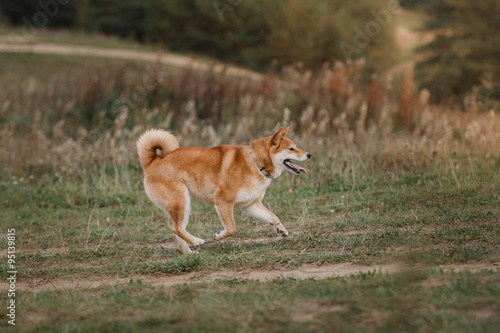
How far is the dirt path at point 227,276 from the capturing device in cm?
527

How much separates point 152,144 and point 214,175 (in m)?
0.94

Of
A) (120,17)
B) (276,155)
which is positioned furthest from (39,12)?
(276,155)

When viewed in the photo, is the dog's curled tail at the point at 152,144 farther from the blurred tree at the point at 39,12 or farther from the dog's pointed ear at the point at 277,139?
the blurred tree at the point at 39,12

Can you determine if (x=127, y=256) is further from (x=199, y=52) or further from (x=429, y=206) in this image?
(x=199, y=52)

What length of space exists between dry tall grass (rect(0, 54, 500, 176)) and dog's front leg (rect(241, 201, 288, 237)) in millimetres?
4244

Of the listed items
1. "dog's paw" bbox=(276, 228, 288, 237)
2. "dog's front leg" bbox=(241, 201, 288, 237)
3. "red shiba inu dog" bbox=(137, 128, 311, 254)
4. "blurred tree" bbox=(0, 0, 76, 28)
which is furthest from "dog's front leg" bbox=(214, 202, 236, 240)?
"blurred tree" bbox=(0, 0, 76, 28)

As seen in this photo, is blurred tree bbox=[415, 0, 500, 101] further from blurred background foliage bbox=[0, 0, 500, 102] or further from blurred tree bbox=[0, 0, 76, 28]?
blurred tree bbox=[0, 0, 76, 28]

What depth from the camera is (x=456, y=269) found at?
5070 mm

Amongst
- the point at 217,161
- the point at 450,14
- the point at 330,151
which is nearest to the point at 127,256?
the point at 217,161

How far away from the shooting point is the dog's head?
680 cm

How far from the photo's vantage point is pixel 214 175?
6.83m

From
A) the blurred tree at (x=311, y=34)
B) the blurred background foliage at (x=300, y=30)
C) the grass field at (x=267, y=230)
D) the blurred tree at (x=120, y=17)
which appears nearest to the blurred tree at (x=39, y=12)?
the blurred background foliage at (x=300, y=30)

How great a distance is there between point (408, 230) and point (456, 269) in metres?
1.63

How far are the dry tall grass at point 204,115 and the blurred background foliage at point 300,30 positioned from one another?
10568 millimetres
